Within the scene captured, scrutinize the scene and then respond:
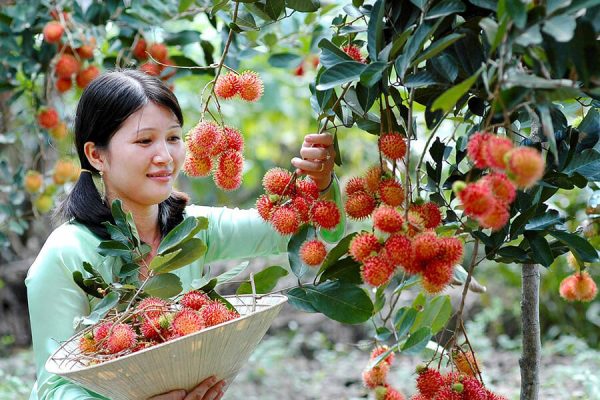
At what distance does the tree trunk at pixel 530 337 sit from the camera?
3.85ft

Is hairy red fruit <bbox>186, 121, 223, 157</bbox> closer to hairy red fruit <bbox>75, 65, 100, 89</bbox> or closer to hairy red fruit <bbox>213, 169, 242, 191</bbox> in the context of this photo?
hairy red fruit <bbox>213, 169, 242, 191</bbox>

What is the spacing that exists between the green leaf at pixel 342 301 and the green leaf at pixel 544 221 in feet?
0.77

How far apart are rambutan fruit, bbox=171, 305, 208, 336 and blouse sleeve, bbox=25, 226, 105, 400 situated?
26 centimetres

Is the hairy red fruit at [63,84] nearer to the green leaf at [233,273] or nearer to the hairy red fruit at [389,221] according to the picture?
the green leaf at [233,273]

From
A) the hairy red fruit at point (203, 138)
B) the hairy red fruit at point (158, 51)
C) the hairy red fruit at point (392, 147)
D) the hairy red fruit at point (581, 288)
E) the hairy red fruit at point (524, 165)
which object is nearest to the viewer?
the hairy red fruit at point (524, 165)

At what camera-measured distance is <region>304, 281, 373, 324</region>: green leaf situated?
100 centimetres

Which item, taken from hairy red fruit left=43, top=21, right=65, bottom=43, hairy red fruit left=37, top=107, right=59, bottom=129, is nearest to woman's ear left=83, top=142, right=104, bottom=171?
hairy red fruit left=43, top=21, right=65, bottom=43

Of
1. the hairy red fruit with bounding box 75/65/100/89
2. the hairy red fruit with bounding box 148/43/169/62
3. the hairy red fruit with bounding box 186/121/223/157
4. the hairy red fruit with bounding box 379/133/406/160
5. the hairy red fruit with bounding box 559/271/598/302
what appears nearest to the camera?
the hairy red fruit with bounding box 379/133/406/160

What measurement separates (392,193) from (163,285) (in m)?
0.33

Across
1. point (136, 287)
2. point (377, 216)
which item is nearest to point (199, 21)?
point (136, 287)

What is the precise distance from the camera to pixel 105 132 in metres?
1.24

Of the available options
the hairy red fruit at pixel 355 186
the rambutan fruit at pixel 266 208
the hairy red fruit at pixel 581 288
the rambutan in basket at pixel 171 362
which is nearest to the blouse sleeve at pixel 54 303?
the rambutan in basket at pixel 171 362

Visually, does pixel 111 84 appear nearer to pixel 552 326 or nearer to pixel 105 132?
pixel 105 132

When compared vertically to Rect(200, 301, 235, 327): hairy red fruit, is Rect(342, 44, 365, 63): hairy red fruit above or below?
above
